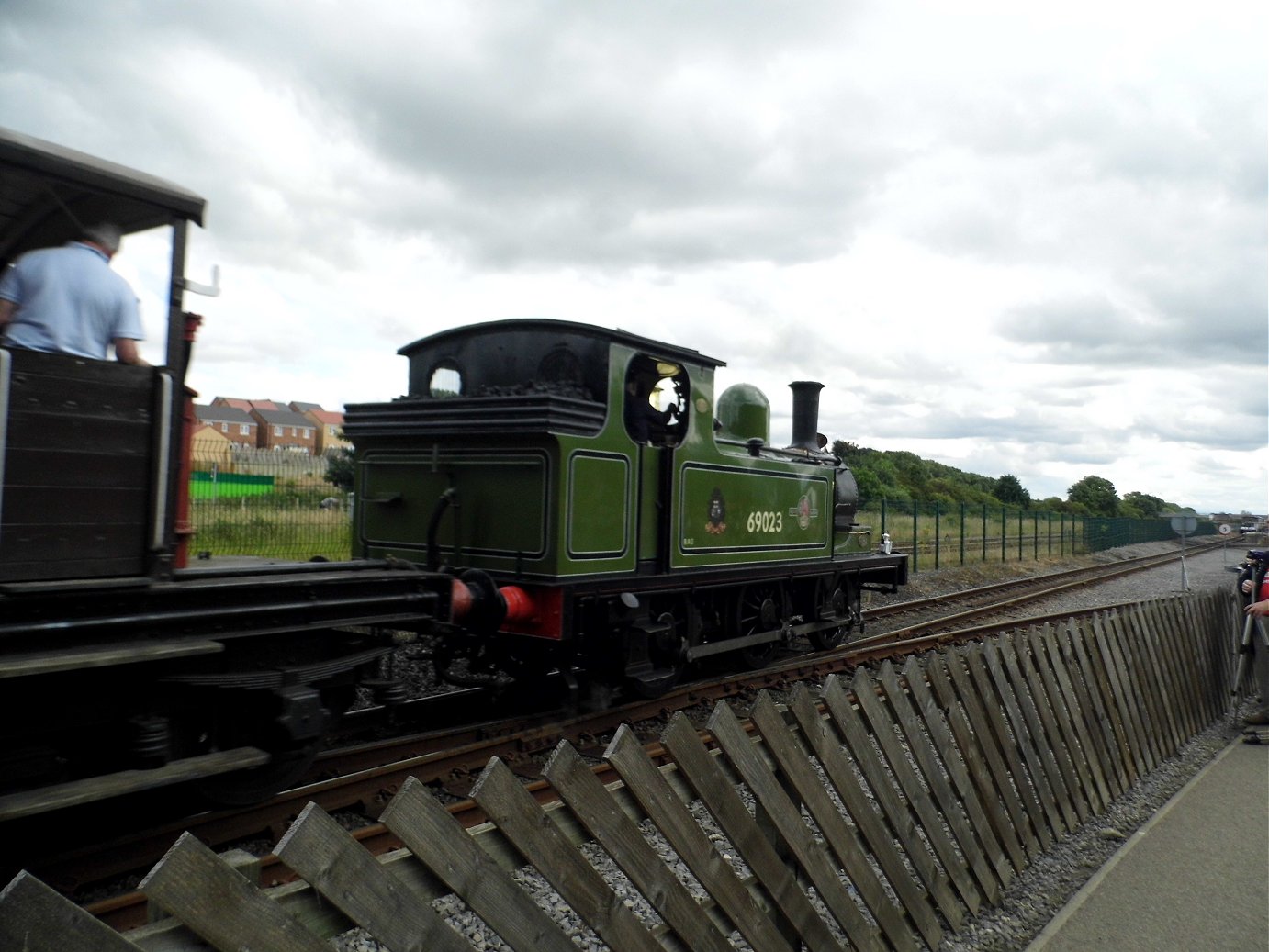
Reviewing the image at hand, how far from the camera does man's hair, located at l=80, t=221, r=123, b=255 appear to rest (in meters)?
3.48

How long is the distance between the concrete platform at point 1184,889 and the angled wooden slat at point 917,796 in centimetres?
37

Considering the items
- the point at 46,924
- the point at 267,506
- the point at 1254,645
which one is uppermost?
the point at 267,506

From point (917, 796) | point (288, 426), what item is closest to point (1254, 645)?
point (917, 796)

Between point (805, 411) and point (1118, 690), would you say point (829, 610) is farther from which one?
point (1118, 690)

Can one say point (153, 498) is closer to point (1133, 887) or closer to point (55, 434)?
point (55, 434)

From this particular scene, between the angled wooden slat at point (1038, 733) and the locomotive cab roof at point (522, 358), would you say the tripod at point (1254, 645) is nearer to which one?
the angled wooden slat at point (1038, 733)

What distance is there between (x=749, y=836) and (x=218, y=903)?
1648mm

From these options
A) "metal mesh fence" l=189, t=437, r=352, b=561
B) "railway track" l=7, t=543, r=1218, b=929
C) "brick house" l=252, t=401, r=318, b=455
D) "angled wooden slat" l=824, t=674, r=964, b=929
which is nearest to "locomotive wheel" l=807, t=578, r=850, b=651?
"railway track" l=7, t=543, r=1218, b=929

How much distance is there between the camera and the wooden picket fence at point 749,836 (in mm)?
1656

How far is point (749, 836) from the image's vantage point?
2.73 m

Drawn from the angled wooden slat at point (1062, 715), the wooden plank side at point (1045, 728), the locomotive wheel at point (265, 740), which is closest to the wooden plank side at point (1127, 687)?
the angled wooden slat at point (1062, 715)

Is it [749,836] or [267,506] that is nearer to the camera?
[749,836]

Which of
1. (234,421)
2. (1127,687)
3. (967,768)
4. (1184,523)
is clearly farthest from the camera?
(234,421)

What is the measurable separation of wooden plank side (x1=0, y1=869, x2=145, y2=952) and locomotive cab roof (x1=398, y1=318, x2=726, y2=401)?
4.90m
